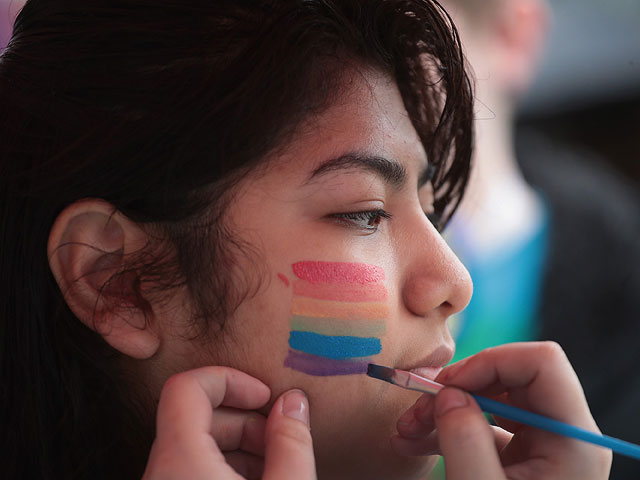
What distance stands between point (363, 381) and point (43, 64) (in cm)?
60

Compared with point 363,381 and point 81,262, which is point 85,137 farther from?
point 363,381

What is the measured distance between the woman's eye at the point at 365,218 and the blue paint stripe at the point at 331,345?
15 centimetres

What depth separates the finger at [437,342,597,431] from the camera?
736 mm

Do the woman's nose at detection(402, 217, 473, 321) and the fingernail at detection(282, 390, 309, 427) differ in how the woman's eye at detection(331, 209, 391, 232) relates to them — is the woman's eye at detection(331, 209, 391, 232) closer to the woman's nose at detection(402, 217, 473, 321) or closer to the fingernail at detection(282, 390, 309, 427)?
the woman's nose at detection(402, 217, 473, 321)

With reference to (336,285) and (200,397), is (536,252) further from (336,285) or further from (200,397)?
(200,397)

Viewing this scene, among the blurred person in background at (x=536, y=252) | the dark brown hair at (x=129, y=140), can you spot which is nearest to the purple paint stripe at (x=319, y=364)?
the dark brown hair at (x=129, y=140)

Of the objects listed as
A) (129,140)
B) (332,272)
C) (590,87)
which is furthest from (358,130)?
(590,87)

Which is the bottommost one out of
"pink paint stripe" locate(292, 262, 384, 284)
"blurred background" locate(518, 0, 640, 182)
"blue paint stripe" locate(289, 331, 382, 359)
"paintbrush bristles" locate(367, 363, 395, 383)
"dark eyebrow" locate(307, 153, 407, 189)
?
"paintbrush bristles" locate(367, 363, 395, 383)

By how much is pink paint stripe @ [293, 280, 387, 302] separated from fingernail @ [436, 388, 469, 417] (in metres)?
0.15

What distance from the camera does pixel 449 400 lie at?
29.0 inches

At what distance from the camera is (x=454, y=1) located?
169 cm

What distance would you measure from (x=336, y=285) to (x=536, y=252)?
1.30 m

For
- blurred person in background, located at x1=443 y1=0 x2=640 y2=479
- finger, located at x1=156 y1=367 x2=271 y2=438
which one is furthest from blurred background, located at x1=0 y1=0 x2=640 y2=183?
finger, located at x1=156 y1=367 x2=271 y2=438

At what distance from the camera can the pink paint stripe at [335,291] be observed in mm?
805
